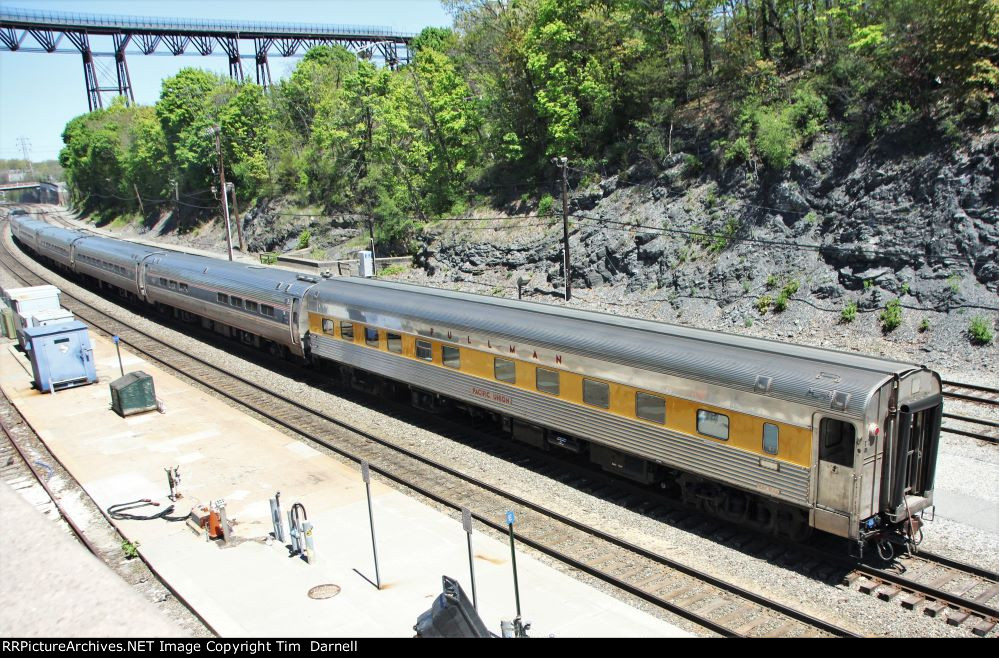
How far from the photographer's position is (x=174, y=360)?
28828 mm

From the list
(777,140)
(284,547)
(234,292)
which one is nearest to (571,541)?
(284,547)

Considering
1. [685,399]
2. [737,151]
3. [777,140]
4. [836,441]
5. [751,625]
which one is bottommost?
[751,625]

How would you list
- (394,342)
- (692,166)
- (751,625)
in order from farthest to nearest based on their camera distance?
(692,166) < (394,342) < (751,625)

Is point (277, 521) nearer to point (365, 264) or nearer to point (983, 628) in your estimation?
point (983, 628)

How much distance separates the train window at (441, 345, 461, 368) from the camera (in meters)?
18.1

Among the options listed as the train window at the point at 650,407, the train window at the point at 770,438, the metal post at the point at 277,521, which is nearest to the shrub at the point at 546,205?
the train window at the point at 650,407

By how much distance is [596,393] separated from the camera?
14.8m

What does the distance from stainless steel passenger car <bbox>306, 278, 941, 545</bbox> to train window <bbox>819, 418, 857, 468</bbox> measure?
2cm

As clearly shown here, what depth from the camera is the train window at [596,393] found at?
14602 millimetres

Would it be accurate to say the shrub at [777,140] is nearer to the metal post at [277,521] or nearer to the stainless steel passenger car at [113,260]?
the metal post at [277,521]

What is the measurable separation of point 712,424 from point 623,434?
2041 millimetres

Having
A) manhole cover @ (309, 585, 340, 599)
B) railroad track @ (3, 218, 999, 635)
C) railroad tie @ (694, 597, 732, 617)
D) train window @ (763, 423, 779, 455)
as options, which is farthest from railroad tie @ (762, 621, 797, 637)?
manhole cover @ (309, 585, 340, 599)
